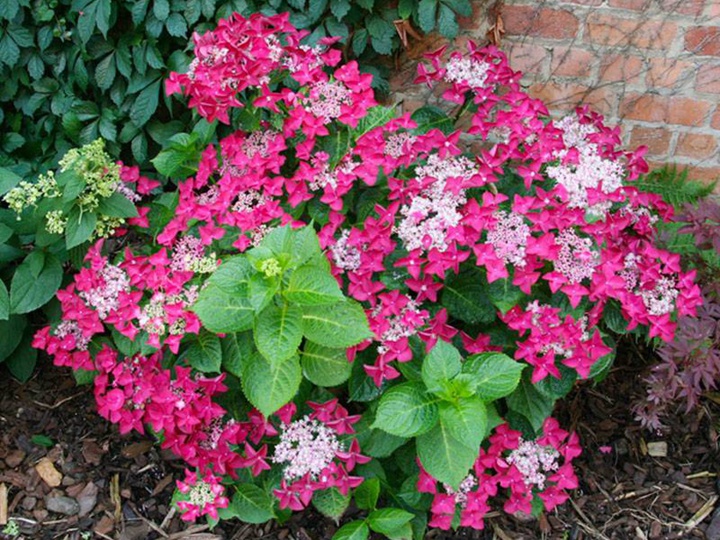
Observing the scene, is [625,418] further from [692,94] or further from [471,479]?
[692,94]

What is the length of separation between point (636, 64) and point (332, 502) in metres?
1.76

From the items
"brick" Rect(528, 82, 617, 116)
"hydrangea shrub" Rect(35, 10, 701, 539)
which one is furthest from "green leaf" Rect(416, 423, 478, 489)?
"brick" Rect(528, 82, 617, 116)

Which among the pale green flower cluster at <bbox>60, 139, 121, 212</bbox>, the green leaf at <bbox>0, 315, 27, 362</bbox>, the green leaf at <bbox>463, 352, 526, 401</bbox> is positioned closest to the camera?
the green leaf at <bbox>463, 352, 526, 401</bbox>

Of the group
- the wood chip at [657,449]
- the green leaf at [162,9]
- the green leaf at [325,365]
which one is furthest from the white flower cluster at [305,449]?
the green leaf at [162,9]

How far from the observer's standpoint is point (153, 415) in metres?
1.92

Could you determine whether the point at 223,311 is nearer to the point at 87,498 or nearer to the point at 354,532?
the point at 354,532

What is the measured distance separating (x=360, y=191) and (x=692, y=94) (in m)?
1.27

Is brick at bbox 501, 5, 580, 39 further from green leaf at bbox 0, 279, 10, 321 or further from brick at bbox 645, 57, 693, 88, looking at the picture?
green leaf at bbox 0, 279, 10, 321

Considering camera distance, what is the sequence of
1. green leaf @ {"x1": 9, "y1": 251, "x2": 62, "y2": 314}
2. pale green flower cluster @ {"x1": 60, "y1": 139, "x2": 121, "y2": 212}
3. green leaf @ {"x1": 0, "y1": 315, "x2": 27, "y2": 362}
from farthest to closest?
green leaf @ {"x1": 0, "y1": 315, "x2": 27, "y2": 362} < green leaf @ {"x1": 9, "y1": 251, "x2": 62, "y2": 314} < pale green flower cluster @ {"x1": 60, "y1": 139, "x2": 121, "y2": 212}

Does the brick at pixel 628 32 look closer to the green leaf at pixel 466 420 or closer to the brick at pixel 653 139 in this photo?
the brick at pixel 653 139

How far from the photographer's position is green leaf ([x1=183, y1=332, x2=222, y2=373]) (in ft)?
6.24

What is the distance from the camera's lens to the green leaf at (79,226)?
2088 mm

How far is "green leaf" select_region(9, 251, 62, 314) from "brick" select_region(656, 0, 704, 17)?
207 centimetres

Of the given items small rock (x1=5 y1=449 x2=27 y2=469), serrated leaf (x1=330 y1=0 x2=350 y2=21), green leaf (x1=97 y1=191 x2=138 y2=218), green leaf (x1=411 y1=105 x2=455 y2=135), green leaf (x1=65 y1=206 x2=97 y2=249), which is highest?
serrated leaf (x1=330 y1=0 x2=350 y2=21)
